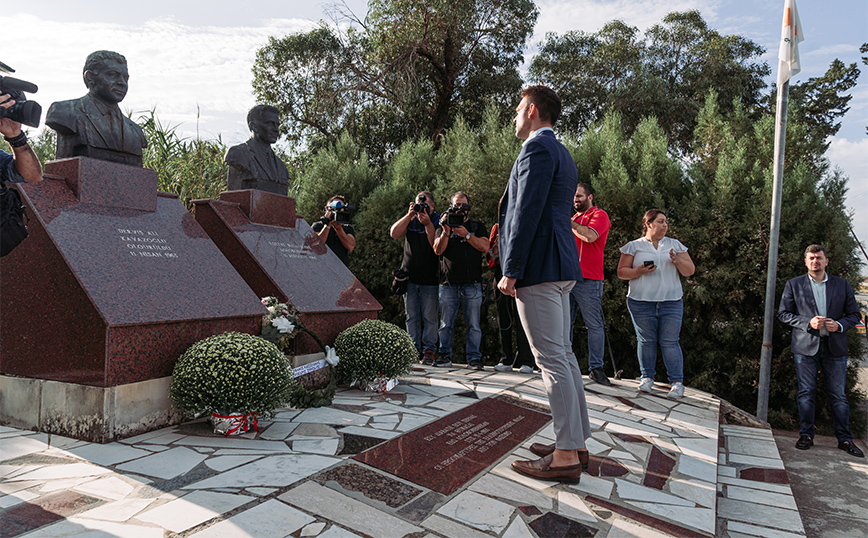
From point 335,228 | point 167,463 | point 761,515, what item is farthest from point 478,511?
point 335,228

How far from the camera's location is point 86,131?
3.91 metres

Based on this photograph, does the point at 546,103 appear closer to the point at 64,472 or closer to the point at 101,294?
the point at 101,294

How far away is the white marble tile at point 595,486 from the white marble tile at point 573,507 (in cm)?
10

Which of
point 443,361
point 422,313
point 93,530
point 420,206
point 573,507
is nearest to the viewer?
point 93,530

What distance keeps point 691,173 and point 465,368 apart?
11.6 ft

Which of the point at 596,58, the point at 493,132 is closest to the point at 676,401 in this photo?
the point at 493,132

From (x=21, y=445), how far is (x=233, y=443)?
1.06 m

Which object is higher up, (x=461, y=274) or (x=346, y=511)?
(x=461, y=274)

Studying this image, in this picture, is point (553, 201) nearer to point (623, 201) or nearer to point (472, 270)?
point (472, 270)

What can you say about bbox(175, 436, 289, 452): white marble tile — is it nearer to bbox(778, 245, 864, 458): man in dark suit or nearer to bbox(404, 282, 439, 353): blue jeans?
bbox(404, 282, 439, 353): blue jeans

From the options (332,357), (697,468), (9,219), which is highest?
(9,219)

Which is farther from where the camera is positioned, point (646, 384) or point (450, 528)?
point (646, 384)

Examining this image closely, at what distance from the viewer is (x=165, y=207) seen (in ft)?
14.1

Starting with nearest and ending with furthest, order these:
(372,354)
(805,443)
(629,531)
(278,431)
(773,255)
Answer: (629,531) < (278,431) < (372,354) < (805,443) < (773,255)
